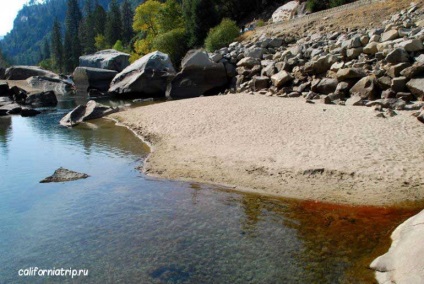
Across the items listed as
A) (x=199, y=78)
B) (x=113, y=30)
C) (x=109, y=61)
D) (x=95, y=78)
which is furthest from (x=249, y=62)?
(x=113, y=30)

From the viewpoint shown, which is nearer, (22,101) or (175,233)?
(175,233)

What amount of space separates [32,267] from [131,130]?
1351 cm

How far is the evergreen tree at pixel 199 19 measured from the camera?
5164 centimetres

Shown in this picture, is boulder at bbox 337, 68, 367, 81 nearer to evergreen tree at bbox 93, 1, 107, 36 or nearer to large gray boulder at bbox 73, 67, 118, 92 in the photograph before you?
large gray boulder at bbox 73, 67, 118, 92

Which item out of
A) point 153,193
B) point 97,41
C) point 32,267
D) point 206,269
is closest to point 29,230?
point 32,267

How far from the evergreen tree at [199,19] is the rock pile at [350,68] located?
19224 millimetres

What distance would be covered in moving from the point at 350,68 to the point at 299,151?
10.5 metres

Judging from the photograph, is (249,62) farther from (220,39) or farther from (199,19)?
(199,19)

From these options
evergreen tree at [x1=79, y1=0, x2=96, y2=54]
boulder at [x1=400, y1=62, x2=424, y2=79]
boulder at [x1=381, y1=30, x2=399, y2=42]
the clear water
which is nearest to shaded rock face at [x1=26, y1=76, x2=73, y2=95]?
boulder at [x1=381, y1=30, x2=399, y2=42]

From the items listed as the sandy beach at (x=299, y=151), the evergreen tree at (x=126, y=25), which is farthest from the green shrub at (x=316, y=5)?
the evergreen tree at (x=126, y=25)

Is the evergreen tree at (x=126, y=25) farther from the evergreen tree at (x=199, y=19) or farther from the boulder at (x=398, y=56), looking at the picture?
the boulder at (x=398, y=56)

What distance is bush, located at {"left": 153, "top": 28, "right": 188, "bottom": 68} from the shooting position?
4894 cm

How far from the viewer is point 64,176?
14.0 m

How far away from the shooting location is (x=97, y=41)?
9381 centimetres
